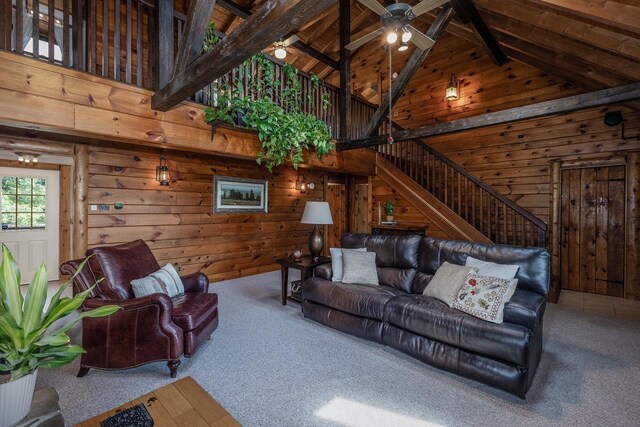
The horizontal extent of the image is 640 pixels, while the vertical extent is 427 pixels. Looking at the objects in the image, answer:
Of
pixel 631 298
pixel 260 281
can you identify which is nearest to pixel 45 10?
pixel 260 281

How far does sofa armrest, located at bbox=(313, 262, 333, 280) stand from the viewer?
343 centimetres

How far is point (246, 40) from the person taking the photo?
1.94 meters

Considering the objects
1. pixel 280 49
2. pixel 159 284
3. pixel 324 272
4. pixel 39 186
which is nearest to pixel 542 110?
pixel 324 272

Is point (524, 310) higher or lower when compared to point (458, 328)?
higher

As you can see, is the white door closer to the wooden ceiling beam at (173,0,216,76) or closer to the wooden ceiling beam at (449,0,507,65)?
the wooden ceiling beam at (173,0,216,76)

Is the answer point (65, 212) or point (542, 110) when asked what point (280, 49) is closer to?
point (542, 110)

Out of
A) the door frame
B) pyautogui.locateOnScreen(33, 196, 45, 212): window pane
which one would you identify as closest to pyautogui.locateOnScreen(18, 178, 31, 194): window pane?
pyautogui.locateOnScreen(33, 196, 45, 212): window pane

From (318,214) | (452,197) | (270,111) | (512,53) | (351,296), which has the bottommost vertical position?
(351,296)

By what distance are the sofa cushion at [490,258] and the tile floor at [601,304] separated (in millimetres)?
2013

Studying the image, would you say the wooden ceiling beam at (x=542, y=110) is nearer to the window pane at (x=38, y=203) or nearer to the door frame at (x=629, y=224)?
the door frame at (x=629, y=224)

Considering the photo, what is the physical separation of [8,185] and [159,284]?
4.11 metres

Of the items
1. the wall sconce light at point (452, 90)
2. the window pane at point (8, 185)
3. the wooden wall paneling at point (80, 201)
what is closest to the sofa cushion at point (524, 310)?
the wall sconce light at point (452, 90)

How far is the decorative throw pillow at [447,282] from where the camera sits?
2.58 m

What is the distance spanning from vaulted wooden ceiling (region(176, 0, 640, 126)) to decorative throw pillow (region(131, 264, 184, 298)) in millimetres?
3093
